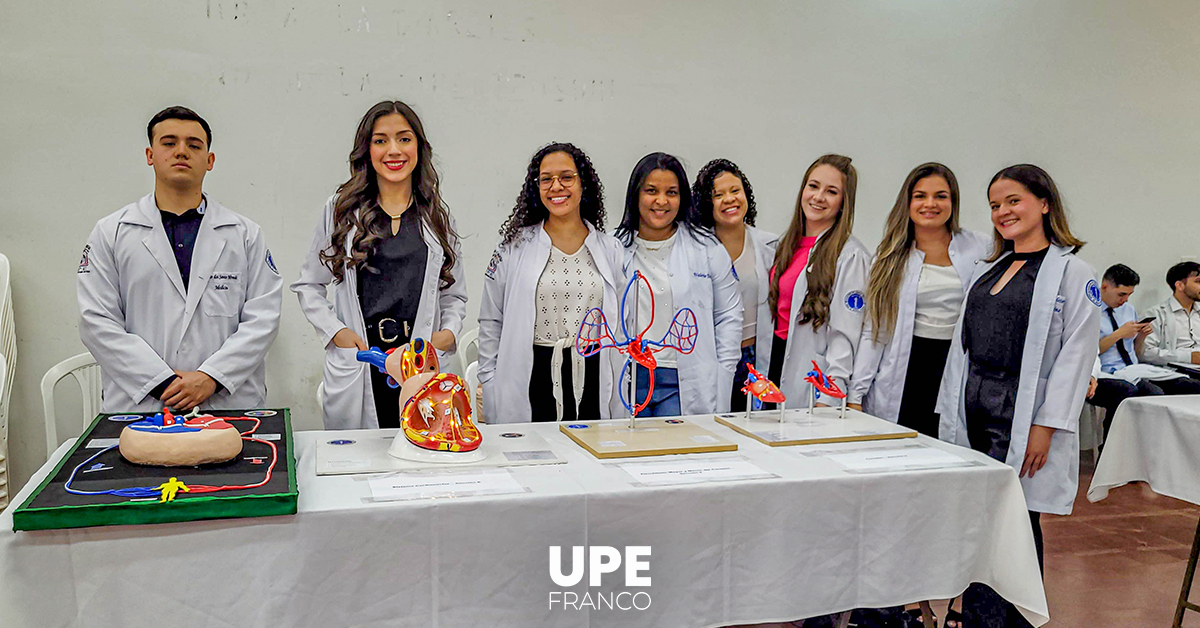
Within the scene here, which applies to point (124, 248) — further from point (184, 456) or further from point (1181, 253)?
point (1181, 253)

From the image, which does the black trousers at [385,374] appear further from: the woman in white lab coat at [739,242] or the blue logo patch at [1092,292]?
the blue logo patch at [1092,292]

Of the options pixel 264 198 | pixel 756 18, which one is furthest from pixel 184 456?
pixel 756 18

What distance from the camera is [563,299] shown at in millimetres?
2746

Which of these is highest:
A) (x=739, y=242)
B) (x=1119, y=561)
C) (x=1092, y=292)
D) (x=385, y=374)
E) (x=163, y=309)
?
(x=739, y=242)

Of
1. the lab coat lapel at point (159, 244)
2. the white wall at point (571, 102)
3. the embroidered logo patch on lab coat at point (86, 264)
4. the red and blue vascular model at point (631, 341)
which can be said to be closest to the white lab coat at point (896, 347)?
the red and blue vascular model at point (631, 341)

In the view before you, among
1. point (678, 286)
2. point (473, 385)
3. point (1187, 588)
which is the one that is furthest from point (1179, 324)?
point (473, 385)

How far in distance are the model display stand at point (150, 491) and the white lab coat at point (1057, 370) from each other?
2.00 meters

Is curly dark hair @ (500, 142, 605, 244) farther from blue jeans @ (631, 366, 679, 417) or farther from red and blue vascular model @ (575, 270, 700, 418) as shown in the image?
blue jeans @ (631, 366, 679, 417)

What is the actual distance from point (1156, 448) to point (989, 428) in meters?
0.79

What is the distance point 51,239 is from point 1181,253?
6.58 m

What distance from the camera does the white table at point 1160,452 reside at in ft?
8.97

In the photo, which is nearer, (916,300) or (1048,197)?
(1048,197)

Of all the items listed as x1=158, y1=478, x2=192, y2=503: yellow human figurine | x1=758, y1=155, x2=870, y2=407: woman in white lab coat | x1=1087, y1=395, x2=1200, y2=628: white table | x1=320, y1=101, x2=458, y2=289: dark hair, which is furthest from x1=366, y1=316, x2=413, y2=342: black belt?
x1=1087, y1=395, x2=1200, y2=628: white table

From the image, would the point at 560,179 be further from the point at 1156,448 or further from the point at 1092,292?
the point at 1156,448
